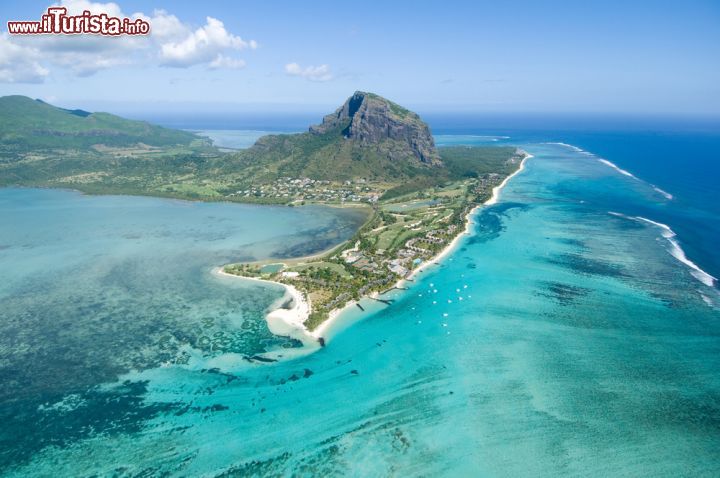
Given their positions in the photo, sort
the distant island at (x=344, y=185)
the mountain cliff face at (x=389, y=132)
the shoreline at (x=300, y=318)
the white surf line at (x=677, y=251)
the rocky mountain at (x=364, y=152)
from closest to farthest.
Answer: the shoreline at (x=300, y=318), the white surf line at (x=677, y=251), the distant island at (x=344, y=185), the rocky mountain at (x=364, y=152), the mountain cliff face at (x=389, y=132)

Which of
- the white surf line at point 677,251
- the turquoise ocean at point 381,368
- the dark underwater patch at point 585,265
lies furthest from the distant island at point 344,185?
the white surf line at point 677,251

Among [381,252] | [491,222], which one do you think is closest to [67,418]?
[381,252]

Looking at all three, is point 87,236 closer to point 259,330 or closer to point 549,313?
point 259,330

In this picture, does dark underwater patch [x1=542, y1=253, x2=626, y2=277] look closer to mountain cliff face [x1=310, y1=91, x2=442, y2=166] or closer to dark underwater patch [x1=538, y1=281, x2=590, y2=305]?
dark underwater patch [x1=538, y1=281, x2=590, y2=305]

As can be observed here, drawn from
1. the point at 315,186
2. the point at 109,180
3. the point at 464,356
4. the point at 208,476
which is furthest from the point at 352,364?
the point at 109,180

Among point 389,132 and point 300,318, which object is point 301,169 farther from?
point 300,318

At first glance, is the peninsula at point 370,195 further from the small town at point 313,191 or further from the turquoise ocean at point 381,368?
the turquoise ocean at point 381,368
